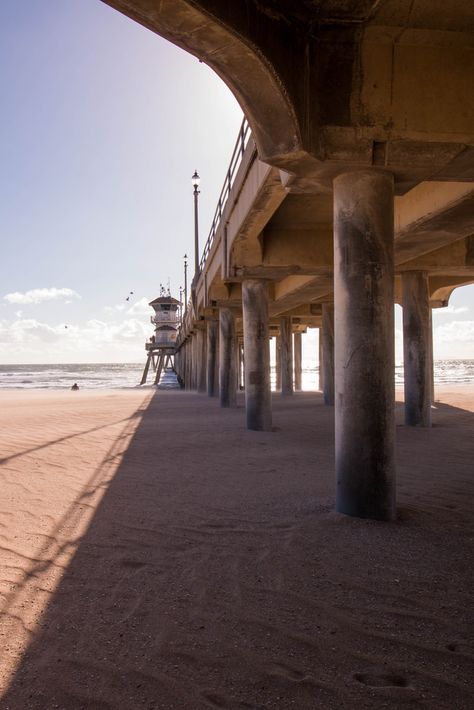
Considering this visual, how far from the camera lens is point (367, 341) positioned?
209 inches

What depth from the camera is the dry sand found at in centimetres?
278

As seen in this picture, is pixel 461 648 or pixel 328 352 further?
pixel 328 352

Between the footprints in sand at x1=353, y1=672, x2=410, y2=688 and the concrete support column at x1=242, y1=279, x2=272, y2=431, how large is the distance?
10178mm

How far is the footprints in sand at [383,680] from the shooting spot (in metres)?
2.77

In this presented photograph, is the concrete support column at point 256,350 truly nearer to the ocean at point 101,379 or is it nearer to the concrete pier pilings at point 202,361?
the concrete pier pilings at point 202,361

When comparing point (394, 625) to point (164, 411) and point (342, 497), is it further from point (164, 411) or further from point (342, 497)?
point (164, 411)

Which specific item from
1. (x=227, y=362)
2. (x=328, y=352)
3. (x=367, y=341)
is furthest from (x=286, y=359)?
(x=367, y=341)

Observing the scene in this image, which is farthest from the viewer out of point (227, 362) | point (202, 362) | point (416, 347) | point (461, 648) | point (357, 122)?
point (202, 362)

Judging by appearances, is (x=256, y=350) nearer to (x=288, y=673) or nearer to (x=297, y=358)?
(x=288, y=673)

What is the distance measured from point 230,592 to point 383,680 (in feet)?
4.26

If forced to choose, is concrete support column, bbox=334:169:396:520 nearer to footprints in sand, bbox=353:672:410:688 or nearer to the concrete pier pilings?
footprints in sand, bbox=353:672:410:688

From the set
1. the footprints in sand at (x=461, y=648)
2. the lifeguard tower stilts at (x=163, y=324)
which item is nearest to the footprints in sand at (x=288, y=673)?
the footprints in sand at (x=461, y=648)

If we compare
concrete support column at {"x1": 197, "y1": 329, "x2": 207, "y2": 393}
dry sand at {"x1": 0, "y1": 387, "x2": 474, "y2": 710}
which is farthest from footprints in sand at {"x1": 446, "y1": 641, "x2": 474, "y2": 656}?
concrete support column at {"x1": 197, "y1": 329, "x2": 207, "y2": 393}

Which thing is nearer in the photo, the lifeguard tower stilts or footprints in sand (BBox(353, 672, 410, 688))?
footprints in sand (BBox(353, 672, 410, 688))
